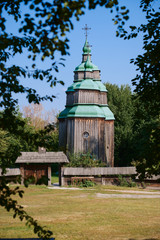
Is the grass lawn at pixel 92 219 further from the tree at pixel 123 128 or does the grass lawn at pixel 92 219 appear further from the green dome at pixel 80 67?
the tree at pixel 123 128

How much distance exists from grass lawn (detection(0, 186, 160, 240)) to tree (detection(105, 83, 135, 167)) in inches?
1140

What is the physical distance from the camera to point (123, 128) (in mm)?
50625

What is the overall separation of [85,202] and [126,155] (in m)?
30.2

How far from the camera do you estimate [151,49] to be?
668cm

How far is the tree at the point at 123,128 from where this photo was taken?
5003 centimetres

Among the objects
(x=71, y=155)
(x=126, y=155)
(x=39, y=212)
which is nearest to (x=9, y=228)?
(x=39, y=212)

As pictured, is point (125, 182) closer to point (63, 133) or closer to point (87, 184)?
point (87, 184)

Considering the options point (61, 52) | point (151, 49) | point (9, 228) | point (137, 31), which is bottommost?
point (9, 228)

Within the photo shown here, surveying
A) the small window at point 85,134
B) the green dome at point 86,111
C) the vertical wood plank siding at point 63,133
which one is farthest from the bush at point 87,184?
the vertical wood plank siding at point 63,133

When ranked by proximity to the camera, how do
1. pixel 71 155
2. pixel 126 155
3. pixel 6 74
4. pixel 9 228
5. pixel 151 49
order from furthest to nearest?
1. pixel 126 155
2. pixel 71 155
3. pixel 9 228
4. pixel 151 49
5. pixel 6 74

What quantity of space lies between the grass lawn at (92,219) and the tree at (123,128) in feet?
95.0

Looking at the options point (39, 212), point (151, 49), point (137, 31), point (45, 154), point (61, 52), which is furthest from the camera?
point (45, 154)

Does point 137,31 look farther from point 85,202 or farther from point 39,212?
point 85,202

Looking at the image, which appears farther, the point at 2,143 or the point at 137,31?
the point at 2,143
